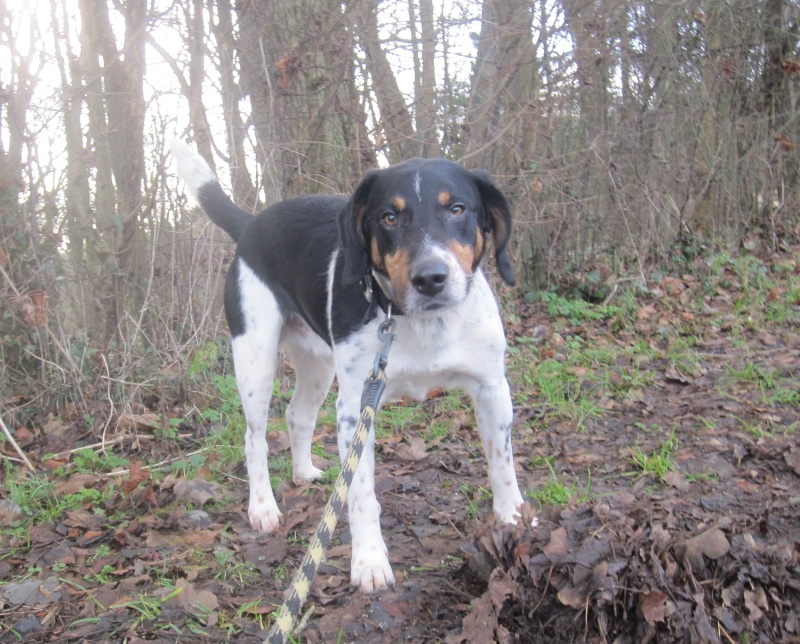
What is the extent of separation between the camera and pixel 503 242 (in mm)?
3121

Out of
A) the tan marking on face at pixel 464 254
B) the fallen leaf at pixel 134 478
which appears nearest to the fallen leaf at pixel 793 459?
the tan marking on face at pixel 464 254

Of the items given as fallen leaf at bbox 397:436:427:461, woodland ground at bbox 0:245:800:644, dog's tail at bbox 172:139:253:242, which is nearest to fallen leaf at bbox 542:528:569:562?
woodland ground at bbox 0:245:800:644

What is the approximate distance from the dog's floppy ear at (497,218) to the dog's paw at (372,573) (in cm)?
123

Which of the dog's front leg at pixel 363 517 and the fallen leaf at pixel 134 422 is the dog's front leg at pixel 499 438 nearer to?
the dog's front leg at pixel 363 517

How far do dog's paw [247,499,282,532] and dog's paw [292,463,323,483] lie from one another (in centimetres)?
45

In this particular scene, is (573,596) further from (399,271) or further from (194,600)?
(194,600)

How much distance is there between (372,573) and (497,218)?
152 centimetres

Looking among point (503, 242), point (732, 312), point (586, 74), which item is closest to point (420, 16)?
point (586, 74)

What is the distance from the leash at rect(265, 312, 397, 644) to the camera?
1.66 meters

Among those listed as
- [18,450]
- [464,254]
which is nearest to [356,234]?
[464,254]

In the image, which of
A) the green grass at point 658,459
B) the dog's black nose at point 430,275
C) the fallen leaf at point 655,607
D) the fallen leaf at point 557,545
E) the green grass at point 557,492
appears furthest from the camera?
the green grass at point 658,459

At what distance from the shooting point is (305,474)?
413 centimetres

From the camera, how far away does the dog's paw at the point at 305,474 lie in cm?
412

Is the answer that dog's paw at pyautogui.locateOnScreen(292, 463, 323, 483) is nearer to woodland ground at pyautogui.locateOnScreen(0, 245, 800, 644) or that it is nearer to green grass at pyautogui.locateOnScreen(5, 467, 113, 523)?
woodland ground at pyautogui.locateOnScreen(0, 245, 800, 644)
